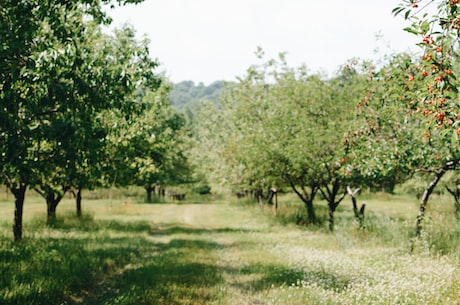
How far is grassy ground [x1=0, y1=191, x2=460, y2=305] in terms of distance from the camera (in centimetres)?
859

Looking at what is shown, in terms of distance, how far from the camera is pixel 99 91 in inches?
351

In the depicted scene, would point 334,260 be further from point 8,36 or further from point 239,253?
point 8,36

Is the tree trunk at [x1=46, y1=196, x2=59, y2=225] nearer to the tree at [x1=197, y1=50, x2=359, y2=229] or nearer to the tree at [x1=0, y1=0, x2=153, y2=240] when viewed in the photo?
the tree at [x1=197, y1=50, x2=359, y2=229]

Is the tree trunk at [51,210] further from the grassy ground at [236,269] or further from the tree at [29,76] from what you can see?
the tree at [29,76]

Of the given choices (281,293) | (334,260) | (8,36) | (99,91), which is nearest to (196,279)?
(281,293)

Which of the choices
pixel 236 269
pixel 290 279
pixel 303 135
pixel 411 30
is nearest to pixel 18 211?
pixel 236 269

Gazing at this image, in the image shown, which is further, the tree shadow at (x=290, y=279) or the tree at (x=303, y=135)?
the tree at (x=303, y=135)

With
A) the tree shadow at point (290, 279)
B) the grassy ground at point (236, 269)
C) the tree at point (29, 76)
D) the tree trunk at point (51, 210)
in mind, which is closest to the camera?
the tree at point (29, 76)

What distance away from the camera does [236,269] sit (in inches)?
493

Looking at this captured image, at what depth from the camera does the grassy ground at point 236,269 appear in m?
8.59

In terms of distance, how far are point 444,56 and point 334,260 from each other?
30.4ft

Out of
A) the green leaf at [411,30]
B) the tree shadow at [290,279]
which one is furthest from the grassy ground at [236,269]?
the green leaf at [411,30]

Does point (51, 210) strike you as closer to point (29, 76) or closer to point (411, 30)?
point (29, 76)

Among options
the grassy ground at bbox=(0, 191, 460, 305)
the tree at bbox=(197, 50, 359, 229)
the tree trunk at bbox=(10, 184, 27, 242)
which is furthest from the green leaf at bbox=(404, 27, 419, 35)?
the tree trunk at bbox=(10, 184, 27, 242)
